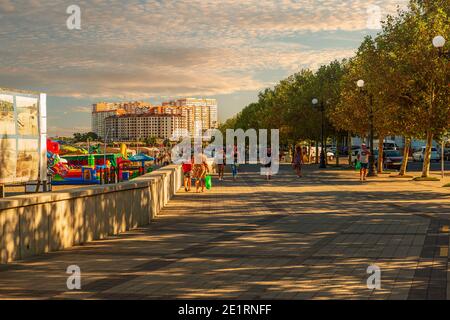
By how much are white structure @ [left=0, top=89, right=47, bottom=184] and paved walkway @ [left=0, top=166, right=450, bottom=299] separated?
9.44 feet

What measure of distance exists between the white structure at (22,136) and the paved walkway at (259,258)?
288 cm

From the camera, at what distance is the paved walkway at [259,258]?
23.9ft

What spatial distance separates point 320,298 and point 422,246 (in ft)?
14.7

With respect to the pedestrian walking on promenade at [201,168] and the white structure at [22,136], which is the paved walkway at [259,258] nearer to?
the white structure at [22,136]

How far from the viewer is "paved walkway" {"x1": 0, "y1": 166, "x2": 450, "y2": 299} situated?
7297 mm

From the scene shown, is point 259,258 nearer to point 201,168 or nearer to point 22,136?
point 22,136

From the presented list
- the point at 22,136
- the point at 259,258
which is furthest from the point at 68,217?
the point at 22,136

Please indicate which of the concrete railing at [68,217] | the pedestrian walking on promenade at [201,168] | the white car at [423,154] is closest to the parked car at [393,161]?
the white car at [423,154]

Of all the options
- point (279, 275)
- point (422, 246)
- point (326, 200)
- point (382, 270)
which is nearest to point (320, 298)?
point (279, 275)

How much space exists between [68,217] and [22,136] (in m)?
3.68

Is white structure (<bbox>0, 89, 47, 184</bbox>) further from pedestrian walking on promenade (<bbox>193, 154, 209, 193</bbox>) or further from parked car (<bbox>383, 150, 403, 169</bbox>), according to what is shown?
parked car (<bbox>383, 150, 403, 169</bbox>)

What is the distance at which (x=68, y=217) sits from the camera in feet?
35.6
